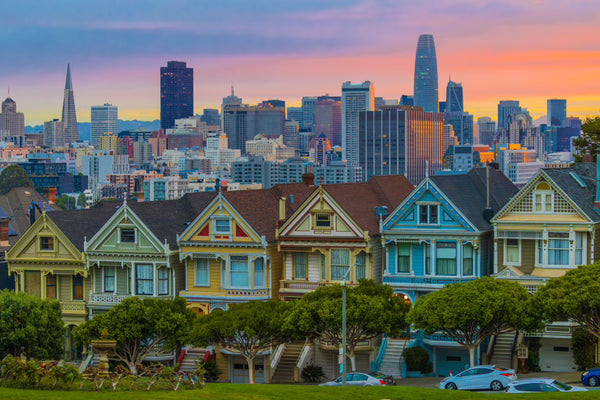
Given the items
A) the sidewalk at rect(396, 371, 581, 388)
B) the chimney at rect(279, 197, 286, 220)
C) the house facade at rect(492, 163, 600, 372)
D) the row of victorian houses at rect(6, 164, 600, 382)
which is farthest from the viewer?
the chimney at rect(279, 197, 286, 220)

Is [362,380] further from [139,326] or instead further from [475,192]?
[475,192]

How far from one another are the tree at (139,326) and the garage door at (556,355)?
16.7 m

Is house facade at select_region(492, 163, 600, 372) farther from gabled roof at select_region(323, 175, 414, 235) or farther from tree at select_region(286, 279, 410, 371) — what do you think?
gabled roof at select_region(323, 175, 414, 235)

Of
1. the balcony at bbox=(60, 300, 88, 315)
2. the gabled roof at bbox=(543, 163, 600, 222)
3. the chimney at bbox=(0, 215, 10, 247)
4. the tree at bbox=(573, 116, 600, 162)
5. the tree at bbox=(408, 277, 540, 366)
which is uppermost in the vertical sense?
the tree at bbox=(573, 116, 600, 162)

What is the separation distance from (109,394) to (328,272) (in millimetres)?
21693

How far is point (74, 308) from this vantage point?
66.9 metres

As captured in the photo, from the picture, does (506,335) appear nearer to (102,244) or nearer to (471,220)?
(471,220)

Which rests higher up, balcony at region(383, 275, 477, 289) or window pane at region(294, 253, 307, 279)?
window pane at region(294, 253, 307, 279)

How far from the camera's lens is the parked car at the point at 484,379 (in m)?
49.7

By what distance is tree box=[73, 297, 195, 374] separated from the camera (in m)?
58.1

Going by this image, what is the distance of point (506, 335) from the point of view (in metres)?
59.2

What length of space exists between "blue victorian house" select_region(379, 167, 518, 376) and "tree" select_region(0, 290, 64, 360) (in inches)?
667

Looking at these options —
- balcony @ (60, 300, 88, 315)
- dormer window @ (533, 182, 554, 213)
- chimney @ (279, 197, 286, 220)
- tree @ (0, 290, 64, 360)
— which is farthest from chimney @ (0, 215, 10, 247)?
dormer window @ (533, 182, 554, 213)

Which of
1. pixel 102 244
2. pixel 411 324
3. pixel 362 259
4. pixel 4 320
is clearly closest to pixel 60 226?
pixel 102 244
